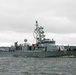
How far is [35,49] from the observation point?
131000 mm

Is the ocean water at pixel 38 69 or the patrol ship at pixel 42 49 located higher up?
the patrol ship at pixel 42 49

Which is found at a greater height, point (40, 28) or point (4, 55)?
point (40, 28)

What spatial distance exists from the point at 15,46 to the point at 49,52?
26377mm

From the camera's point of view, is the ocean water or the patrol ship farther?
the patrol ship

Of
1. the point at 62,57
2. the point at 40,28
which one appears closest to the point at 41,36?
the point at 40,28

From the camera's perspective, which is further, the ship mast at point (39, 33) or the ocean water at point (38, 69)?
the ship mast at point (39, 33)

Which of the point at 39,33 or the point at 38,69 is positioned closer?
the point at 38,69

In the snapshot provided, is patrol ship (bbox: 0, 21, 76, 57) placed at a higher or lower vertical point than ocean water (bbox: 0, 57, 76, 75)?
higher

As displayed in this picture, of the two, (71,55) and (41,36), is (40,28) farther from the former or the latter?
(71,55)

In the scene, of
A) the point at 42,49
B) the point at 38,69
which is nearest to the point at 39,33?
the point at 42,49

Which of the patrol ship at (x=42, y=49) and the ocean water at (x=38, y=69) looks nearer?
the ocean water at (x=38, y=69)

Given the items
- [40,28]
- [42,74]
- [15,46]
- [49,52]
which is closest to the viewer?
[42,74]

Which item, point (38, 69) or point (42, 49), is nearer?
point (38, 69)

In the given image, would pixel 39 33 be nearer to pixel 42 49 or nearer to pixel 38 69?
pixel 42 49
